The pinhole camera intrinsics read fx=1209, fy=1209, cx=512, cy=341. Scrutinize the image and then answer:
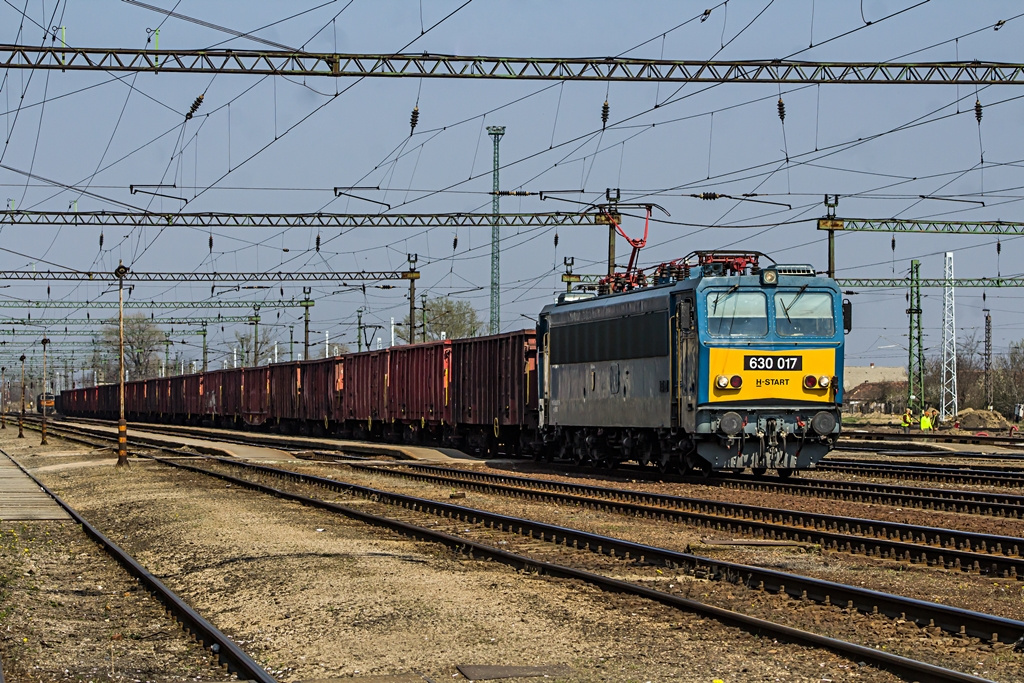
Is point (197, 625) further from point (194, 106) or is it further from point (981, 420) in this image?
point (981, 420)

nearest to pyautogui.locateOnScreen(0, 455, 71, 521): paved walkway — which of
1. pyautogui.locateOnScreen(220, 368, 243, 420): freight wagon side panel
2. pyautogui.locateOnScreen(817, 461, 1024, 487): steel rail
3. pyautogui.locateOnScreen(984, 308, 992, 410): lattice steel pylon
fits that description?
pyautogui.locateOnScreen(817, 461, 1024, 487): steel rail

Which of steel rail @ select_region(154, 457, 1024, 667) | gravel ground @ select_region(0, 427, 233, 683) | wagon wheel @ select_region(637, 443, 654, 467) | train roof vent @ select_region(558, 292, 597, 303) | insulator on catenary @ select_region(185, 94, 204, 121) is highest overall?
insulator on catenary @ select_region(185, 94, 204, 121)

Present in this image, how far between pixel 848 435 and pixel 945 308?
1710 centimetres

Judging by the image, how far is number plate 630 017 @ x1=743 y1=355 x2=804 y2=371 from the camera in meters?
20.3

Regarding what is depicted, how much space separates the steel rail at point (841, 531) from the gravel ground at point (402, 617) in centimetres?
377

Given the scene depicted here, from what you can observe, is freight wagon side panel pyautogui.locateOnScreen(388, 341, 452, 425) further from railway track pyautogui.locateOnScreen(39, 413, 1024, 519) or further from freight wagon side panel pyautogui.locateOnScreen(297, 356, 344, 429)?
railway track pyautogui.locateOnScreen(39, 413, 1024, 519)

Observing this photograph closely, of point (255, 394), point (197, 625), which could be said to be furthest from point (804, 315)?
point (255, 394)

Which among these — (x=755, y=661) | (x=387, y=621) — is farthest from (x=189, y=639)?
(x=755, y=661)

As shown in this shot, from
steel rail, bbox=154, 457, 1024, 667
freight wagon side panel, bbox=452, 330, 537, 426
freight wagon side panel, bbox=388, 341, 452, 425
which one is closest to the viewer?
steel rail, bbox=154, 457, 1024, 667

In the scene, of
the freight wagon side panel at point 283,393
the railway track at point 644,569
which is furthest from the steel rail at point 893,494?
the freight wagon side panel at point 283,393

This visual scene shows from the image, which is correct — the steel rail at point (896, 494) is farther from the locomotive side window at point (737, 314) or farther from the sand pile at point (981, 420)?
the sand pile at point (981, 420)

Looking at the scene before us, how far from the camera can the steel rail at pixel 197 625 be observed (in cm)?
808

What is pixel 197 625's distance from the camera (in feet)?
31.6

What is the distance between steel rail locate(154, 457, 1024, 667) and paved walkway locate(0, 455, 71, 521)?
400 cm
